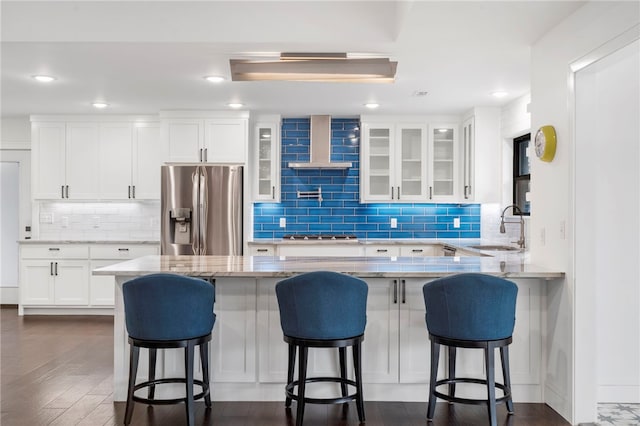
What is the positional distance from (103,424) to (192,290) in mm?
989

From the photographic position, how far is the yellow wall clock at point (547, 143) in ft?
11.2

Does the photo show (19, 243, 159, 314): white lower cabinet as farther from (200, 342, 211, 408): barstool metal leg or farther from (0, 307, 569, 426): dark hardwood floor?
(200, 342, 211, 408): barstool metal leg

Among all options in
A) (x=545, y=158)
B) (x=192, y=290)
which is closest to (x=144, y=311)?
(x=192, y=290)

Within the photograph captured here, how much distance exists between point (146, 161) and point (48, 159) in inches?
45.1

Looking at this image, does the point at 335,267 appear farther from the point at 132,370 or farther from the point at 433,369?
the point at 132,370

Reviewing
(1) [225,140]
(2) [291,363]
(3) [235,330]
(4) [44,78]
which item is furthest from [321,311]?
(1) [225,140]

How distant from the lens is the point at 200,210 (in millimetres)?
6105

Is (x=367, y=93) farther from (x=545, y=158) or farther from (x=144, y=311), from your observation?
(x=144, y=311)

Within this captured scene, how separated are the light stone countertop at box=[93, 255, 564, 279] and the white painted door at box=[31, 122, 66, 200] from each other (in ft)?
10.9

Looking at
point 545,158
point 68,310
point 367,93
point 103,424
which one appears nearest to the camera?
point 103,424

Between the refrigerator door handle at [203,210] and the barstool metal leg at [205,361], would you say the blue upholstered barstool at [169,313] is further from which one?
the refrigerator door handle at [203,210]

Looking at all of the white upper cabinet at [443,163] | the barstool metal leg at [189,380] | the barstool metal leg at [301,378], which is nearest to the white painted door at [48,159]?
the white upper cabinet at [443,163]

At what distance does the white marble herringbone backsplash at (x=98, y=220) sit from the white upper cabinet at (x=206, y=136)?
1070 millimetres

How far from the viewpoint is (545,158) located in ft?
11.4
